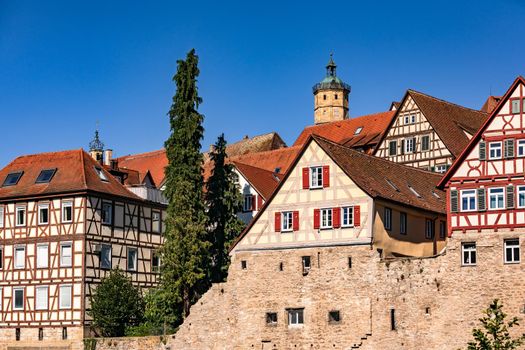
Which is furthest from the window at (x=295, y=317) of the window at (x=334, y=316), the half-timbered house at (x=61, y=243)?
the half-timbered house at (x=61, y=243)

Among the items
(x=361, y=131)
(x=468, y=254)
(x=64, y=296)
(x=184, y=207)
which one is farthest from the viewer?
(x=361, y=131)

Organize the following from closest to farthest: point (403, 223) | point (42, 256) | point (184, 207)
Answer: point (403, 223) → point (184, 207) → point (42, 256)

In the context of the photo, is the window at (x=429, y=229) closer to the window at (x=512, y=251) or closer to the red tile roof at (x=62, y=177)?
the window at (x=512, y=251)

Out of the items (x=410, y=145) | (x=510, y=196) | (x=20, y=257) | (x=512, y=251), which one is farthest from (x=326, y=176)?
(x=20, y=257)

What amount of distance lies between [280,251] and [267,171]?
17513mm

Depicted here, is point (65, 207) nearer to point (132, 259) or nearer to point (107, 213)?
point (107, 213)

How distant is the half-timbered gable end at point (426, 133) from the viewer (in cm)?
6781

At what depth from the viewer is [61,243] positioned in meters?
65.3

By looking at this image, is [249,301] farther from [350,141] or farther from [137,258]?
[350,141]

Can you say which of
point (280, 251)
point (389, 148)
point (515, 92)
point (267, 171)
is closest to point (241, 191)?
point (267, 171)

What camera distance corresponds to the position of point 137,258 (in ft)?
225

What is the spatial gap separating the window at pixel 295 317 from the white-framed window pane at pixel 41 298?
53.4 feet

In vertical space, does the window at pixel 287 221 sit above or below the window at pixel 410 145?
below

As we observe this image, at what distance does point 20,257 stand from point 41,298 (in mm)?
2934
